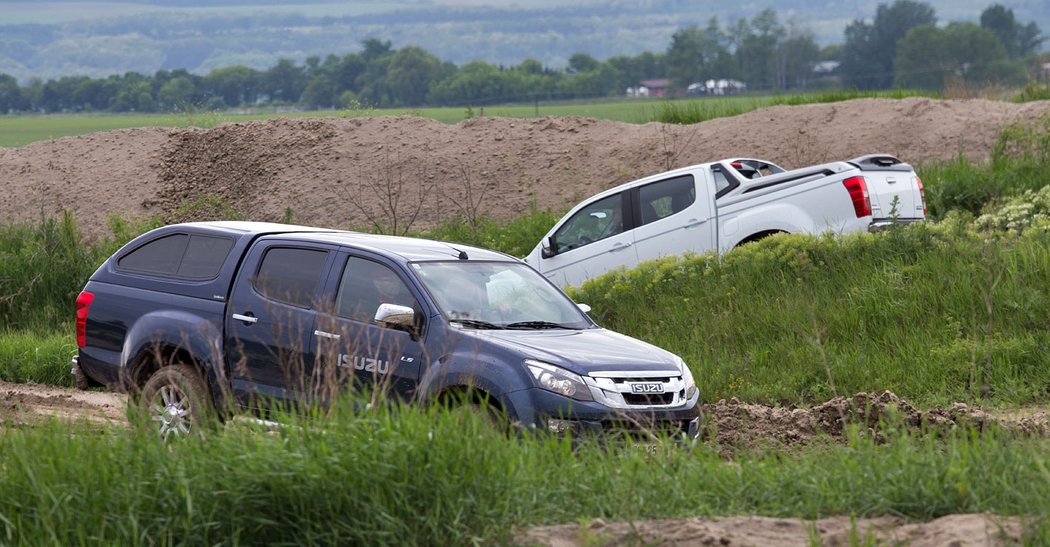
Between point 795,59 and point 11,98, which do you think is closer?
point 11,98

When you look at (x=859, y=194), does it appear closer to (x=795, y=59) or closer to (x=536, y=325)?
(x=536, y=325)

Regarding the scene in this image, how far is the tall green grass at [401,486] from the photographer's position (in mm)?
5727

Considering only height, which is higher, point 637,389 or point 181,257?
point 181,257

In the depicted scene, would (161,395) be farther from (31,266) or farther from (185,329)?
(31,266)

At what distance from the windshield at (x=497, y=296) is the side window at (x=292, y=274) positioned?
2.55ft

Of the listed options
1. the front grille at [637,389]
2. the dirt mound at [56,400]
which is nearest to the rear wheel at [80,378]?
the dirt mound at [56,400]

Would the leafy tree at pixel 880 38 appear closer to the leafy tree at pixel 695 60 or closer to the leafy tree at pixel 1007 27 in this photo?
the leafy tree at pixel 1007 27

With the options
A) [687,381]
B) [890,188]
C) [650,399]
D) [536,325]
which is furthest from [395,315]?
[890,188]

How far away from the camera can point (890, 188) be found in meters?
15.0

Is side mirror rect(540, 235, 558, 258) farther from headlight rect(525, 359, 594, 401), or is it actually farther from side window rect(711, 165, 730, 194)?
headlight rect(525, 359, 594, 401)

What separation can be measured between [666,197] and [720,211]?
2.60 feet

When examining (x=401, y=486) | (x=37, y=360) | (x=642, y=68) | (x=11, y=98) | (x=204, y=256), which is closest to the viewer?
(x=401, y=486)

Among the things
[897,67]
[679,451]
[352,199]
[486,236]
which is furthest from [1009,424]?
[897,67]

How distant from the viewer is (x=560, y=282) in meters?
16.4
